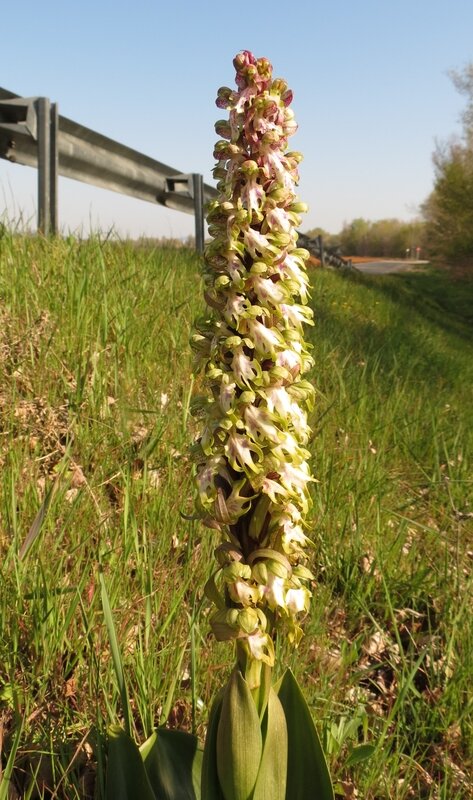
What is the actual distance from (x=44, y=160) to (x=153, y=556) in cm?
374

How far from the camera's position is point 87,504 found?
2.38 metres

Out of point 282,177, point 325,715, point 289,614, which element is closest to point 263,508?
Result: point 289,614

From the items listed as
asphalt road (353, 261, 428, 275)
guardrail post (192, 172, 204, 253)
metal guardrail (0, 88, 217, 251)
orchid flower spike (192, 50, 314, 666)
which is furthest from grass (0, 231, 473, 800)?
asphalt road (353, 261, 428, 275)

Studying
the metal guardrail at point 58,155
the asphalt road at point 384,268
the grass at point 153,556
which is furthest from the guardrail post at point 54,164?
the asphalt road at point 384,268

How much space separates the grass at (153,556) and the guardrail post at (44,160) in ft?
2.77

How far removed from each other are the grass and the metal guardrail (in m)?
0.95

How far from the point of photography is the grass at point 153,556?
6.16ft

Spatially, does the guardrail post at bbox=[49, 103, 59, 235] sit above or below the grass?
above

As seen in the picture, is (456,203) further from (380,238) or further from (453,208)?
(380,238)

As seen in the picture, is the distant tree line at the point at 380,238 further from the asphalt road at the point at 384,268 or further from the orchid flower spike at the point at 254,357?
the orchid flower spike at the point at 254,357

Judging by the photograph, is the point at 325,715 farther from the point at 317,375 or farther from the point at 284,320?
the point at 317,375

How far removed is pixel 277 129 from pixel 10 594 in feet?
4.65

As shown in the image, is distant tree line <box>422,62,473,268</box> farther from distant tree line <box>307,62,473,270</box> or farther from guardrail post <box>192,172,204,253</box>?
guardrail post <box>192,172,204,253</box>

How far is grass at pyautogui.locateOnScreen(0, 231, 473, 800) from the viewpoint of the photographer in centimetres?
188
